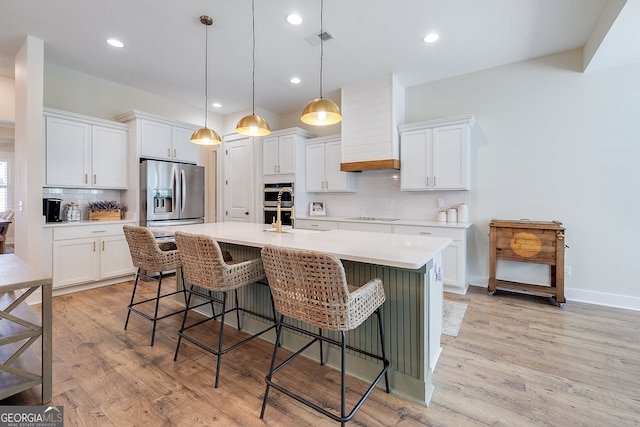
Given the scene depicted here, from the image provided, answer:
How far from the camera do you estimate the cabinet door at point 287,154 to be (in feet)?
16.3

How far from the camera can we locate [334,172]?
15.8ft

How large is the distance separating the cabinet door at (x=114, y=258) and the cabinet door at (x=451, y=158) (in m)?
4.36

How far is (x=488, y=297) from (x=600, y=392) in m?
1.77

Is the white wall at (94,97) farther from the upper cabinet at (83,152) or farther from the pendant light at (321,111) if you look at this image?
the pendant light at (321,111)

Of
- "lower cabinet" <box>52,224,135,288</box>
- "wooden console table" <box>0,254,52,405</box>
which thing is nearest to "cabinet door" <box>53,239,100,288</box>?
"lower cabinet" <box>52,224,135,288</box>

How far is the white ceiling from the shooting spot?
2672 millimetres

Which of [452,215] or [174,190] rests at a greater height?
[174,190]

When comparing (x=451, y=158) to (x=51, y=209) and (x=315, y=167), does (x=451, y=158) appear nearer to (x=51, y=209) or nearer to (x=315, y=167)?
(x=315, y=167)

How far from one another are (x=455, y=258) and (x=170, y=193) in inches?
162

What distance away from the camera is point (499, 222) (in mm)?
3488

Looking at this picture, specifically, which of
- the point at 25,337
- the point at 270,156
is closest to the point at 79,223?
the point at 25,337

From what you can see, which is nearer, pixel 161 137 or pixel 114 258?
pixel 114 258

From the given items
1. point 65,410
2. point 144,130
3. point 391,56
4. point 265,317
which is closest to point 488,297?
point 265,317

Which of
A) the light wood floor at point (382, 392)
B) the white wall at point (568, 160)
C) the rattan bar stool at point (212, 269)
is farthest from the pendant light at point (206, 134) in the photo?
the white wall at point (568, 160)
